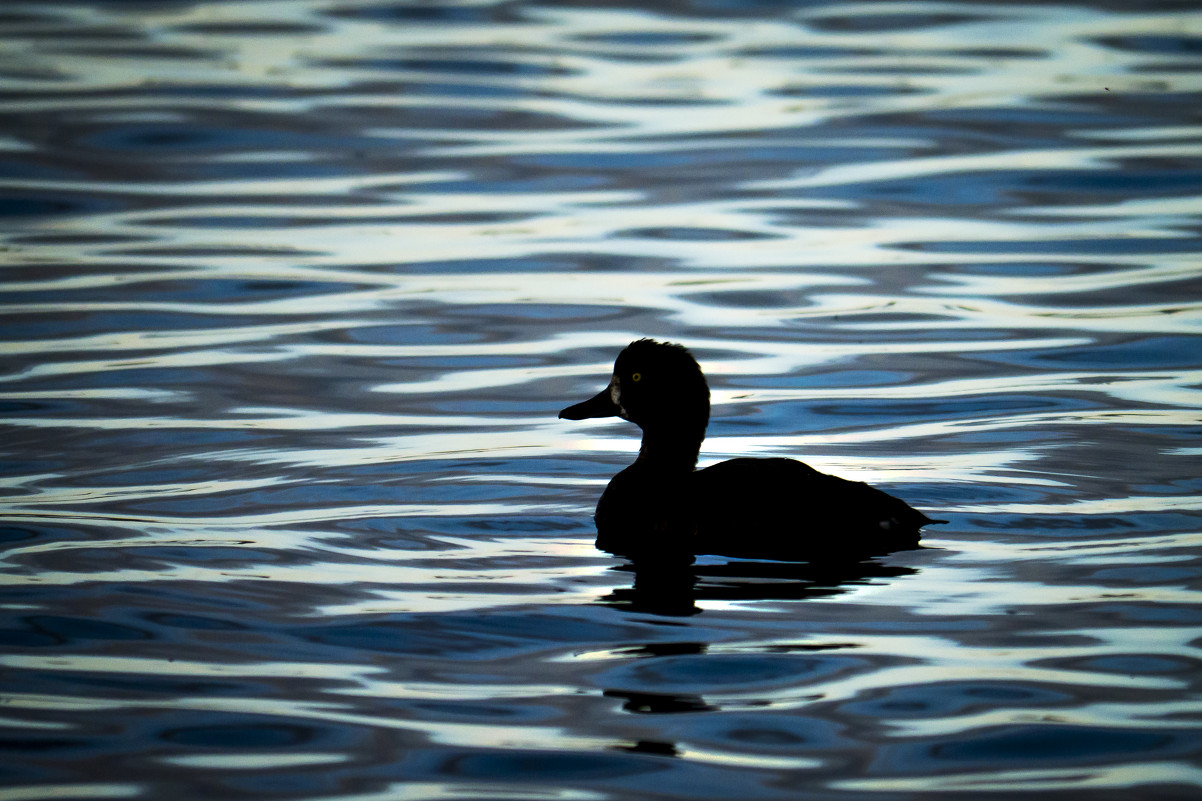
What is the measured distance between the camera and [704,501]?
25.3ft

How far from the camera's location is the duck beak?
862 cm

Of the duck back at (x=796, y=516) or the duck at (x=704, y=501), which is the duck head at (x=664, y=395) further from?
the duck back at (x=796, y=516)

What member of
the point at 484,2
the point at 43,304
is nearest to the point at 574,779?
the point at 43,304

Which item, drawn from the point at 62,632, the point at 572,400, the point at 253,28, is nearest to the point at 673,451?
the point at 572,400

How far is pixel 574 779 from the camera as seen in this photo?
5.40 m

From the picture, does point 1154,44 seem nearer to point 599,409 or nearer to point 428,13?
point 428,13

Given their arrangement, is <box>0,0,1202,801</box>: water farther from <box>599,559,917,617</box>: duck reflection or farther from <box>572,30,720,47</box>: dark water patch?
<box>572,30,720,47</box>: dark water patch

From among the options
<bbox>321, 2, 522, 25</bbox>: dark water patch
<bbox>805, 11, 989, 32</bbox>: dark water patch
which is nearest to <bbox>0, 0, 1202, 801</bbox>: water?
<bbox>805, 11, 989, 32</bbox>: dark water patch

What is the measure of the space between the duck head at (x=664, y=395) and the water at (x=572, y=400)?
0.57 metres

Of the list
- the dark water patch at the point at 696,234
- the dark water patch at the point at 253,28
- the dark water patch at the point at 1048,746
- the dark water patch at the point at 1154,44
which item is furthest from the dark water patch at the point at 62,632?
the dark water patch at the point at 1154,44

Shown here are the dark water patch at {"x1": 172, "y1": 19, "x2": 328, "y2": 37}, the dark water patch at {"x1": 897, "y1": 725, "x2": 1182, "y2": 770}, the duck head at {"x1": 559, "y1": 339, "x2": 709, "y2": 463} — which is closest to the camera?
the dark water patch at {"x1": 897, "y1": 725, "x2": 1182, "y2": 770}

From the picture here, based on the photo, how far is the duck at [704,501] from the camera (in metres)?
7.45

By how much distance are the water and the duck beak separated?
415 mm

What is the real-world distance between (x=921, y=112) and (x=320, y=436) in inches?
465
